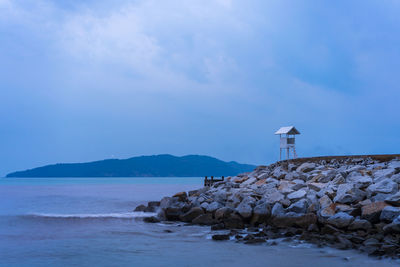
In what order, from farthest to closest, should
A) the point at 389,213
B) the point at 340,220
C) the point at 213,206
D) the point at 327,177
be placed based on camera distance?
the point at 327,177 < the point at 213,206 < the point at 340,220 < the point at 389,213

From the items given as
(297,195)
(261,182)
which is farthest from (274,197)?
(261,182)

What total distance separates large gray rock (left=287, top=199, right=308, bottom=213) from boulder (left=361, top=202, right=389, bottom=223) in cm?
166

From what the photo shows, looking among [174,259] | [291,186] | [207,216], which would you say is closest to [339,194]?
[291,186]

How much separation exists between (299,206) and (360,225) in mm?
1916

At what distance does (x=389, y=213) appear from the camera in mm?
9102

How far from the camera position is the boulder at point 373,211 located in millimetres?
9375

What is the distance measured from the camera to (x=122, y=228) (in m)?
12.8

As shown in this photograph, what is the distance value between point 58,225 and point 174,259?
7344 millimetres

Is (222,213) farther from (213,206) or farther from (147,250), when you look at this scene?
(147,250)

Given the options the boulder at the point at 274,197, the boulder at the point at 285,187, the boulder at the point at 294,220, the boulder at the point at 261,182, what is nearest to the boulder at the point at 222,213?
the boulder at the point at 274,197

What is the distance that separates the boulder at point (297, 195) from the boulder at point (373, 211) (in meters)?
2.26

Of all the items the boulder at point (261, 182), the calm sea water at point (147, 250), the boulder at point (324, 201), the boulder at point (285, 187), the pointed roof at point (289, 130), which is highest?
the pointed roof at point (289, 130)

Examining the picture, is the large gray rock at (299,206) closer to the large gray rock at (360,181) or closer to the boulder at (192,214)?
the large gray rock at (360,181)

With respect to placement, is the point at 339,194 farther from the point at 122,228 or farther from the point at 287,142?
the point at 287,142
